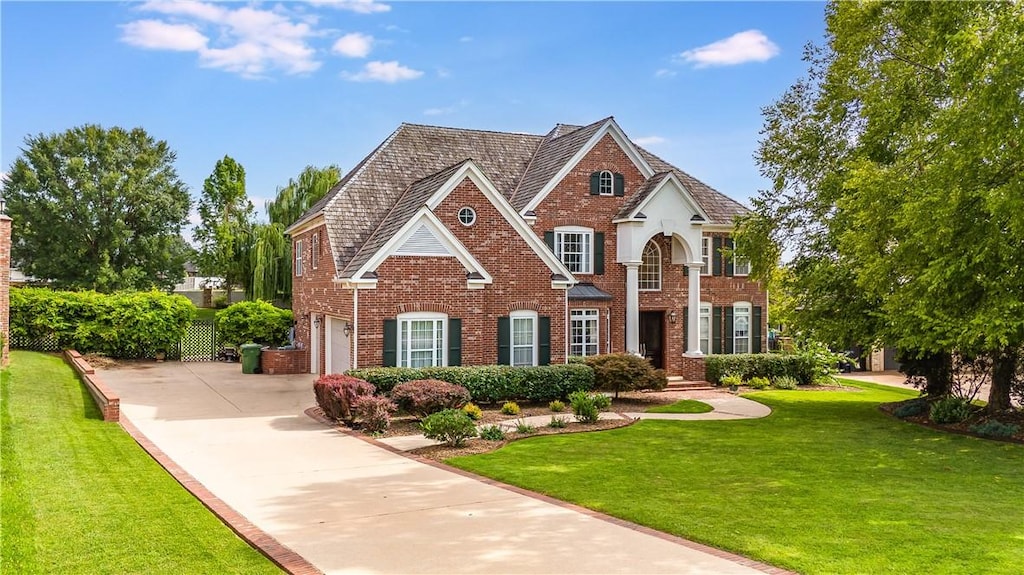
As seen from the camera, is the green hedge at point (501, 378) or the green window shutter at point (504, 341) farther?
the green window shutter at point (504, 341)

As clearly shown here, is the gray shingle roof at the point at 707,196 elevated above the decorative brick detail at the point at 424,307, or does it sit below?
above

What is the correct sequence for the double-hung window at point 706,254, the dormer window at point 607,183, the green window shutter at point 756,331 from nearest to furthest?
1. the dormer window at point 607,183
2. the double-hung window at point 706,254
3. the green window shutter at point 756,331

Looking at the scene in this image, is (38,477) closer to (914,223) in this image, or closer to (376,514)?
(376,514)

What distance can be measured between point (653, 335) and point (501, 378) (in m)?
10.0

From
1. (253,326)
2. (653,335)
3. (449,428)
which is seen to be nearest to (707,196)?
(653,335)

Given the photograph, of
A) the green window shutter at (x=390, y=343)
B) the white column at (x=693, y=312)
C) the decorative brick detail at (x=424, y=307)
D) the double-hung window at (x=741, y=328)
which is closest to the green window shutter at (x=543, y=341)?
the decorative brick detail at (x=424, y=307)

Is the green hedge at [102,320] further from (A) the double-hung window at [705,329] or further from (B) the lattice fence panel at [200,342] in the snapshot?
(A) the double-hung window at [705,329]

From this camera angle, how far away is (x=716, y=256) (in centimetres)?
2809

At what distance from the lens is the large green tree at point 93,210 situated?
47.3 meters

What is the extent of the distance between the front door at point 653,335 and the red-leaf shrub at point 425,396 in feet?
39.3

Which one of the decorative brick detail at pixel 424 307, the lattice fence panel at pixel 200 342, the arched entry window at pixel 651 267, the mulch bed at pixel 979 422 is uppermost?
the arched entry window at pixel 651 267

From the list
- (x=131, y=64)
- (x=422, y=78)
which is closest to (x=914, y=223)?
(x=422, y=78)

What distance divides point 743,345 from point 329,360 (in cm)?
1536

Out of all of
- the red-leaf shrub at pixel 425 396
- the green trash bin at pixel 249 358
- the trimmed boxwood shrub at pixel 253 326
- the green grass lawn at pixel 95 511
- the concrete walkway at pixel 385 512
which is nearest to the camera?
the green grass lawn at pixel 95 511
